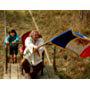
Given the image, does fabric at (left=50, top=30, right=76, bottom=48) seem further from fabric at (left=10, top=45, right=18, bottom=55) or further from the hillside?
fabric at (left=10, top=45, right=18, bottom=55)

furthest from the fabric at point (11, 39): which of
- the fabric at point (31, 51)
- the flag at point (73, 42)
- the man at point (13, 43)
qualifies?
the flag at point (73, 42)

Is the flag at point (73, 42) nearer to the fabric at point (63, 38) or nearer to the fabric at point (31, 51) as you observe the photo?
the fabric at point (63, 38)

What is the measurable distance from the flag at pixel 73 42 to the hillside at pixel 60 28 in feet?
0.15

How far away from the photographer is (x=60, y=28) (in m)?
6.42

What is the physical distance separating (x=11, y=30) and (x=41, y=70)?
0.54 metres

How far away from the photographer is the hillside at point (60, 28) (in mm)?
6422

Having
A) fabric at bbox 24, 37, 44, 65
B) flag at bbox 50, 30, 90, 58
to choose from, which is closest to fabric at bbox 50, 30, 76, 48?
flag at bbox 50, 30, 90, 58

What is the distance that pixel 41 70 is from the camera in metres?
6.44

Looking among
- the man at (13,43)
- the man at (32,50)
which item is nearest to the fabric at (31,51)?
the man at (32,50)

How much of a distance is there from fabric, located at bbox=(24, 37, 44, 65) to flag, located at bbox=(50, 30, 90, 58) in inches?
5.8

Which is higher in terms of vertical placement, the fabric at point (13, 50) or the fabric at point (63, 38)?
the fabric at point (63, 38)
